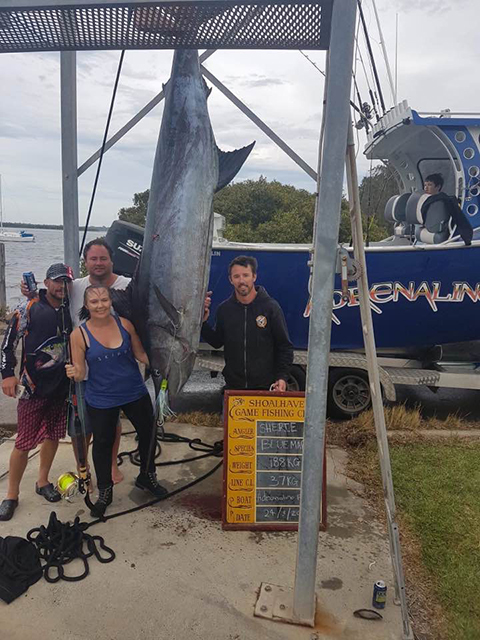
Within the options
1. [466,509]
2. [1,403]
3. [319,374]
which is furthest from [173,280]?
[1,403]

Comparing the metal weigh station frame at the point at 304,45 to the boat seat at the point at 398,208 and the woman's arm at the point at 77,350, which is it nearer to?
the woman's arm at the point at 77,350

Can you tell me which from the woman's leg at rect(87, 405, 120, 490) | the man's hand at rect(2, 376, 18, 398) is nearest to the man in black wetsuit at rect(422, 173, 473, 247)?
the woman's leg at rect(87, 405, 120, 490)

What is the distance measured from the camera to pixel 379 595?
229 cm

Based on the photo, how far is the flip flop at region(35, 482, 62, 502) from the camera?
→ 3188mm

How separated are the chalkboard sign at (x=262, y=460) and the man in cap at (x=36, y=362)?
1034 mm

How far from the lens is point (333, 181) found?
76.6 inches

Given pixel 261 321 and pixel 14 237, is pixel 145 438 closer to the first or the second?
pixel 261 321

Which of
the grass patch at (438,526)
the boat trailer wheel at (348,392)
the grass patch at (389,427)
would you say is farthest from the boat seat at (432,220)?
the grass patch at (438,526)

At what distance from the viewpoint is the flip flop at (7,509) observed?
297cm

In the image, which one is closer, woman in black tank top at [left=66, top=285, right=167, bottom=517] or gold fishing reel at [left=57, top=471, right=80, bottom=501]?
woman in black tank top at [left=66, top=285, right=167, bottom=517]

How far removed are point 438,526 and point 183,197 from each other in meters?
2.39

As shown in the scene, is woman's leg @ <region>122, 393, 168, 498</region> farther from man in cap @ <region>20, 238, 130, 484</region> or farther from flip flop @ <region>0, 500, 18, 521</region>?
flip flop @ <region>0, 500, 18, 521</region>

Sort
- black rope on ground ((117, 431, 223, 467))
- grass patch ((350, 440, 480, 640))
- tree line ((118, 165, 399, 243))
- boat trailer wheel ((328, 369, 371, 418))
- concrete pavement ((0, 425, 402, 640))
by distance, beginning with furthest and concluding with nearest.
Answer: tree line ((118, 165, 399, 243)) → boat trailer wheel ((328, 369, 371, 418)) → black rope on ground ((117, 431, 223, 467)) → grass patch ((350, 440, 480, 640)) → concrete pavement ((0, 425, 402, 640))

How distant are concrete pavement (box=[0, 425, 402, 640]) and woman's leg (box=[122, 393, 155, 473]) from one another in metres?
0.32
